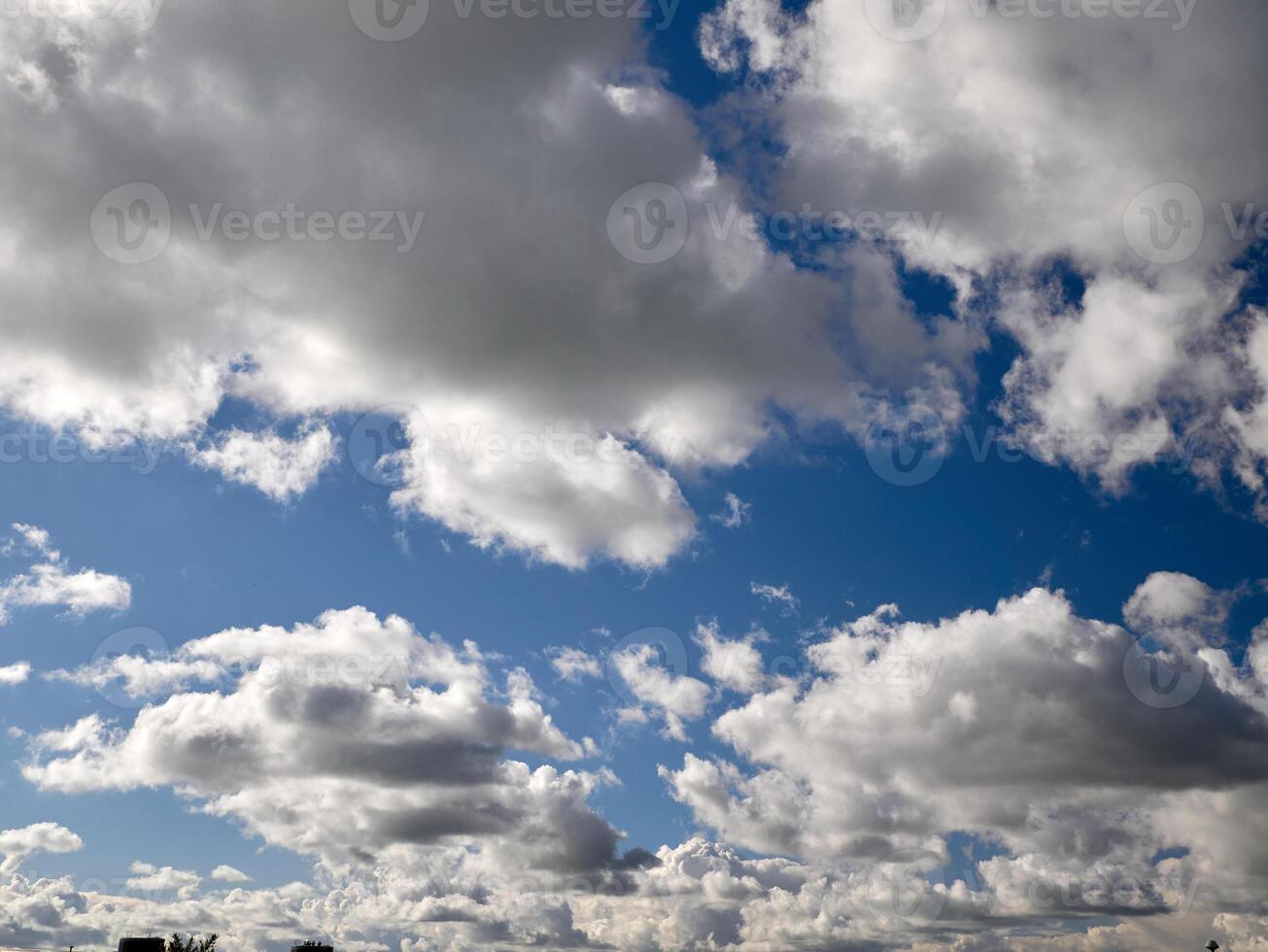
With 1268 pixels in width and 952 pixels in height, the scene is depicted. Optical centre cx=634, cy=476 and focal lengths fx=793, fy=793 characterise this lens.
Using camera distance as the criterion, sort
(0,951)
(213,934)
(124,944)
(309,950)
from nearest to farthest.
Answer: (0,951) → (124,944) → (213,934) → (309,950)

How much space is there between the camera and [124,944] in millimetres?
65312

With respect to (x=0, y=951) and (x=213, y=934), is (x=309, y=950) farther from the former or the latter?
(x=0, y=951)

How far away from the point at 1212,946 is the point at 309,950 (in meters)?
128

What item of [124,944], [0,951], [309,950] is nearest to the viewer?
[0,951]

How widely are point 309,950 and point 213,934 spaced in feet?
165

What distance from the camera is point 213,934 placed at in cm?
6969

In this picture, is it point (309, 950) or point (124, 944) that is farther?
point (309, 950)

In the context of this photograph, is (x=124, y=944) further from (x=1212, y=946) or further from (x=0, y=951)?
(x=1212, y=946)

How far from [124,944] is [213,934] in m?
6.90

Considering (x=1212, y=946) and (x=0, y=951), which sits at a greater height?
(x=0, y=951)

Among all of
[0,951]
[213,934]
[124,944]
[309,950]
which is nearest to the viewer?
[0,951]

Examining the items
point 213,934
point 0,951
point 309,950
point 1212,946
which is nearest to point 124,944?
point 213,934

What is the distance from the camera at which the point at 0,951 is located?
52812mm

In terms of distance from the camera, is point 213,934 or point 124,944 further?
point 213,934
